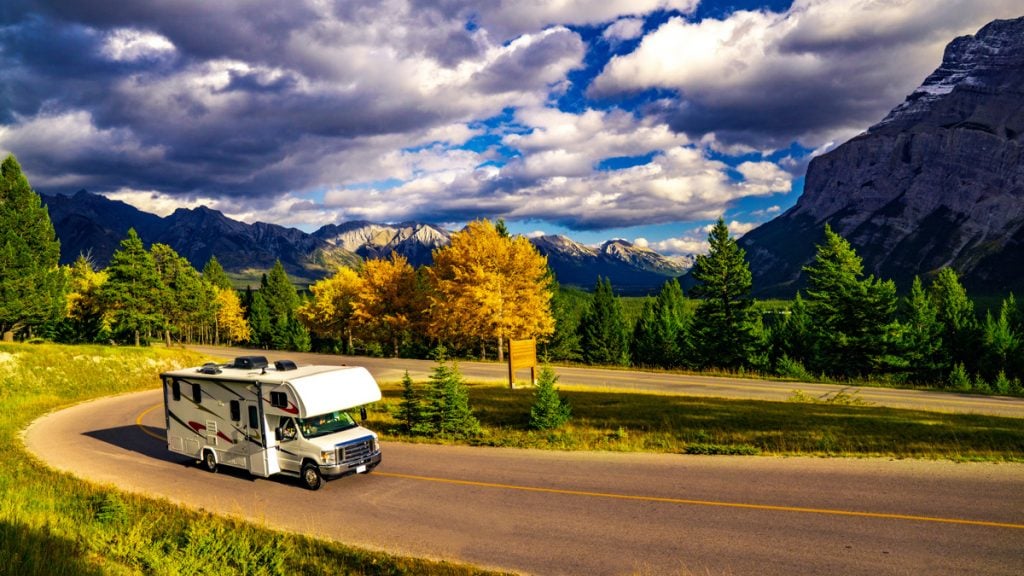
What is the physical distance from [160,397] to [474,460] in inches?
1045

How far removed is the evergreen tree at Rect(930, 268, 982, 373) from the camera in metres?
48.5

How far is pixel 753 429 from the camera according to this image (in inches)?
702

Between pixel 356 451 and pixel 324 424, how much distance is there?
1.28 m

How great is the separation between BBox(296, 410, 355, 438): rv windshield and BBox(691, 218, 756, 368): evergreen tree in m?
36.7

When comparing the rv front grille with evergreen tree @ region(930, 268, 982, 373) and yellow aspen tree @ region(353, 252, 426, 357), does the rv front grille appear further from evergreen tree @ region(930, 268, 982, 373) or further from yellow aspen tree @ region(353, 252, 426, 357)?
evergreen tree @ region(930, 268, 982, 373)

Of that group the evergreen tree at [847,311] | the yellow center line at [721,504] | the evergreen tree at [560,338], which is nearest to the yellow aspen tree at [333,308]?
the evergreen tree at [560,338]

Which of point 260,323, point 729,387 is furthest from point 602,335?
point 260,323

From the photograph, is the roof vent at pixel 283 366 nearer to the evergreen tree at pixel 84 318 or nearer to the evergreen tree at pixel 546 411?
the evergreen tree at pixel 546 411

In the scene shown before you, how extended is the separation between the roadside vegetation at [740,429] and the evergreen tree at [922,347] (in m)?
22.1

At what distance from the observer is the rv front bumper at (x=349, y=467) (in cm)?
1370

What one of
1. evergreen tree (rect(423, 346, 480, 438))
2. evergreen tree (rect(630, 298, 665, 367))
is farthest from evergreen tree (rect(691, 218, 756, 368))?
evergreen tree (rect(423, 346, 480, 438))

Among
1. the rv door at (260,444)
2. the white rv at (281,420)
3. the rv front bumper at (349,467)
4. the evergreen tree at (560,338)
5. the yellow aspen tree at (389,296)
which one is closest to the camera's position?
the rv front bumper at (349,467)

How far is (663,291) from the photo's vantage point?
3600 inches

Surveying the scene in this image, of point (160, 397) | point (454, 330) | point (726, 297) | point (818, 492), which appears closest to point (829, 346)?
point (726, 297)
